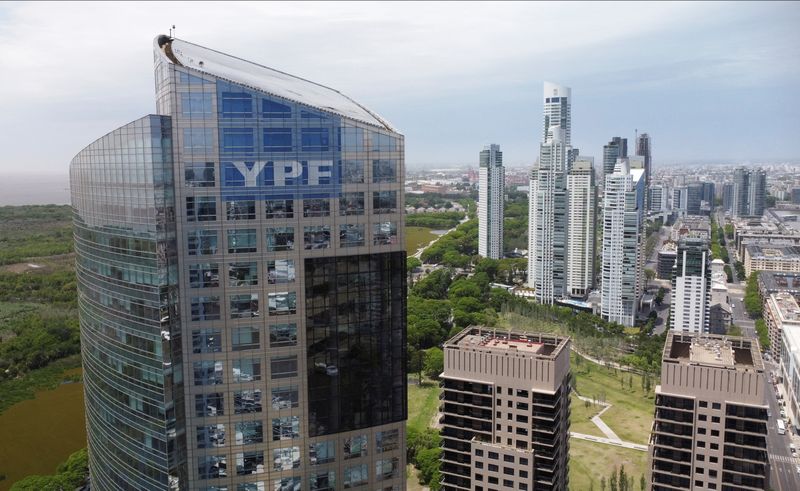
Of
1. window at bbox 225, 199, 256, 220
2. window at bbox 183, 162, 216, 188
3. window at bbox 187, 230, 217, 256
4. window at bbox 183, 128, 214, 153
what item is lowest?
window at bbox 187, 230, 217, 256

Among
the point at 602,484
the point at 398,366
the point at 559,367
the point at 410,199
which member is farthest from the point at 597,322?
the point at 410,199

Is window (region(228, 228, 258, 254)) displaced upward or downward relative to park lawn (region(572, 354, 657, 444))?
upward

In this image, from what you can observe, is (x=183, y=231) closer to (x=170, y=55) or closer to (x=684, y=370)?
(x=170, y=55)

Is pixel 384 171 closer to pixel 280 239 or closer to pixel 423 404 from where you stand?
pixel 280 239

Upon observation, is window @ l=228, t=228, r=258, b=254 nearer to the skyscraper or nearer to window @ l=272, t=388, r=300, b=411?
window @ l=272, t=388, r=300, b=411

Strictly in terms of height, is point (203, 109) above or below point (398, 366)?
above

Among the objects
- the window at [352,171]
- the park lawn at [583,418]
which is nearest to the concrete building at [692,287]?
the park lawn at [583,418]

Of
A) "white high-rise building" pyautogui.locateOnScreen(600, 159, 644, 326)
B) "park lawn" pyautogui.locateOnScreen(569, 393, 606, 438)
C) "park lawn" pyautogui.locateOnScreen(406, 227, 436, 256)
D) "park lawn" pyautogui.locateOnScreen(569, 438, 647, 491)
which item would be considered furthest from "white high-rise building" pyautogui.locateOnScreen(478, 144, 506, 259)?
"park lawn" pyautogui.locateOnScreen(569, 438, 647, 491)
